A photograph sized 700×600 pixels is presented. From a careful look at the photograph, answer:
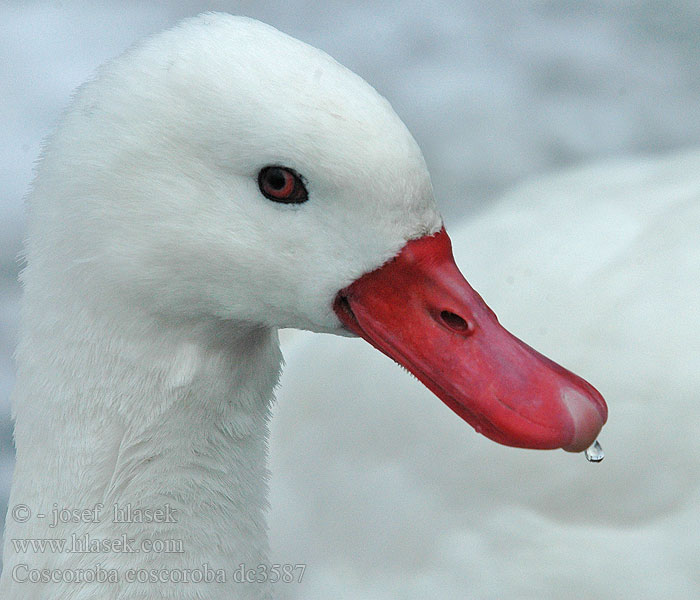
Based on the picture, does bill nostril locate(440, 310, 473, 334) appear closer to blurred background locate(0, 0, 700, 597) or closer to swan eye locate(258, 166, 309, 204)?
swan eye locate(258, 166, 309, 204)

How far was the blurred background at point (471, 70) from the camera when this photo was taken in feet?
13.5

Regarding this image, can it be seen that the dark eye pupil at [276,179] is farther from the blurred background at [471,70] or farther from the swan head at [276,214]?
the blurred background at [471,70]

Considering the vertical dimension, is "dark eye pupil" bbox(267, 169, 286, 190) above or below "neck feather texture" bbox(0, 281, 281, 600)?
above

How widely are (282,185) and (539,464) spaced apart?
1145 mm

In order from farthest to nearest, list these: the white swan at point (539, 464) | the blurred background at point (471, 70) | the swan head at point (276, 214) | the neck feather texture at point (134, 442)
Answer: the blurred background at point (471, 70)
the white swan at point (539, 464)
the neck feather texture at point (134, 442)
the swan head at point (276, 214)

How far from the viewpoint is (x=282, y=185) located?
59.9 inches

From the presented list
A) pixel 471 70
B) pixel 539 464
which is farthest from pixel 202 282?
pixel 471 70

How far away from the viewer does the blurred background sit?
4113 mm

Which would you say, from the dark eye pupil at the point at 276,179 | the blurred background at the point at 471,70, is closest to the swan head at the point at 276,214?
the dark eye pupil at the point at 276,179

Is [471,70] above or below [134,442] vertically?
above

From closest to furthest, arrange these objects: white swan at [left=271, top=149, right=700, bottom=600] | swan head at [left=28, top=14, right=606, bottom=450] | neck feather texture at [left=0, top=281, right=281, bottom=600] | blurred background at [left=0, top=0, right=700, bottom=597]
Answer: swan head at [left=28, top=14, right=606, bottom=450]
neck feather texture at [left=0, top=281, right=281, bottom=600]
white swan at [left=271, top=149, right=700, bottom=600]
blurred background at [left=0, top=0, right=700, bottom=597]

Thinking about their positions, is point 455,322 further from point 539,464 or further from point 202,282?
point 539,464

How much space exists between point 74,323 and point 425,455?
1.04m

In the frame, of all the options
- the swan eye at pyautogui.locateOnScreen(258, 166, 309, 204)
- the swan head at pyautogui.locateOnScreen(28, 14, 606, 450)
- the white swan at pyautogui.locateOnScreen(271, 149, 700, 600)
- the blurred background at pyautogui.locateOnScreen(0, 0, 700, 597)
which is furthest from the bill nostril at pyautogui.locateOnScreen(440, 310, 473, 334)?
the blurred background at pyautogui.locateOnScreen(0, 0, 700, 597)
